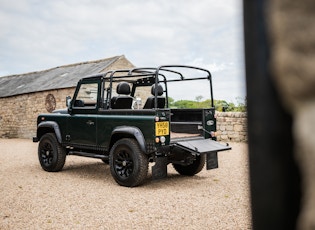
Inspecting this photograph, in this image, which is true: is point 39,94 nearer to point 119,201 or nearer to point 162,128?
point 162,128

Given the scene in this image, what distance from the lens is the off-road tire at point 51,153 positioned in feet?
25.4

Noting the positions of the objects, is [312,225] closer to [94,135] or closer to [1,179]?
[94,135]

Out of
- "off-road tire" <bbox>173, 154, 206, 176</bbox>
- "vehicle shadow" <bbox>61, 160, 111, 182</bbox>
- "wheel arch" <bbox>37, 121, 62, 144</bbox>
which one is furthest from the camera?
"wheel arch" <bbox>37, 121, 62, 144</bbox>

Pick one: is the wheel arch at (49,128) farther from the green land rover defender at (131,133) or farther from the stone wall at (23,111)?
the stone wall at (23,111)

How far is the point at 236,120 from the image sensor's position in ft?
47.5

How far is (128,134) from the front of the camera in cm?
625

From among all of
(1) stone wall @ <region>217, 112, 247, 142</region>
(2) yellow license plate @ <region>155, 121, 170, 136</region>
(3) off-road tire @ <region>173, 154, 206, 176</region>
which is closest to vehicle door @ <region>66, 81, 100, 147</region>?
(2) yellow license plate @ <region>155, 121, 170, 136</region>

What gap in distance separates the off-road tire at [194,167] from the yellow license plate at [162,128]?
160cm

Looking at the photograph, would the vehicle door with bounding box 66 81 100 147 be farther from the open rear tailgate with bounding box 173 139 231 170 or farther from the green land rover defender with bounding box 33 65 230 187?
the open rear tailgate with bounding box 173 139 231 170

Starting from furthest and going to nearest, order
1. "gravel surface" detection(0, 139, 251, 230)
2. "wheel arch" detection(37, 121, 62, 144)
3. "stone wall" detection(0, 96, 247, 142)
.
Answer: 1. "stone wall" detection(0, 96, 247, 142)
2. "wheel arch" detection(37, 121, 62, 144)
3. "gravel surface" detection(0, 139, 251, 230)

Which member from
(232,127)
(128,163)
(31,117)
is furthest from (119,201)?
(31,117)

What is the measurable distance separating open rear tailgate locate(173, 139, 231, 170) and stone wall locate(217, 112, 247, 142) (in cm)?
797

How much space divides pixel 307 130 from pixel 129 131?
5590 millimetres

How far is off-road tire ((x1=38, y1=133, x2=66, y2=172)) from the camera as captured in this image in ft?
25.4
